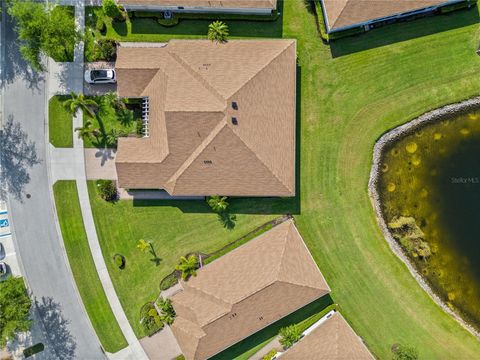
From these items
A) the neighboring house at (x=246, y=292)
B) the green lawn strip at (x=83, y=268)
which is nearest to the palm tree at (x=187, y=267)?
the neighboring house at (x=246, y=292)

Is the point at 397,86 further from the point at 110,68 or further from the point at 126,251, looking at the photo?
the point at 126,251

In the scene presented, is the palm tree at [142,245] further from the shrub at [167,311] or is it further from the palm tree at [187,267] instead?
the shrub at [167,311]

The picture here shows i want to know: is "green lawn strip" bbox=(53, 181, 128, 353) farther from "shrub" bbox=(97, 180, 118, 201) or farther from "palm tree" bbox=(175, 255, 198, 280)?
"palm tree" bbox=(175, 255, 198, 280)

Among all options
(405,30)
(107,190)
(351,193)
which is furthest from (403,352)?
(107,190)

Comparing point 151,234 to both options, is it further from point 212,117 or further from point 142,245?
point 212,117

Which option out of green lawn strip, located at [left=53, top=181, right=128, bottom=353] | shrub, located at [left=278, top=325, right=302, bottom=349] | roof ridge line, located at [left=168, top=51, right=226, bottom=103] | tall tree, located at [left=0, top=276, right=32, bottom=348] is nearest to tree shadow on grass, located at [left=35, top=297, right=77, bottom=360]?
tall tree, located at [left=0, top=276, right=32, bottom=348]

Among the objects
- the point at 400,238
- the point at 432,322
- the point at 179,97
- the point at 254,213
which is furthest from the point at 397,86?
the point at 432,322
